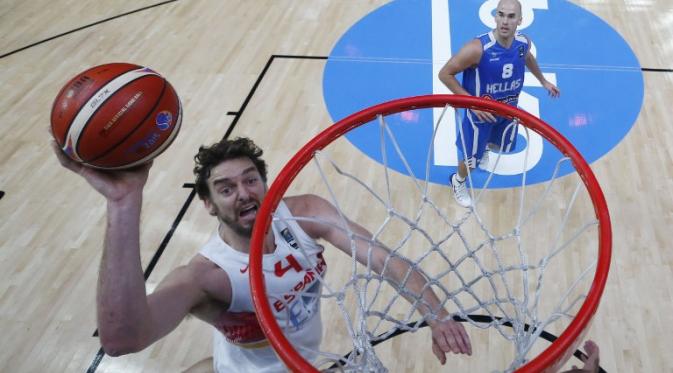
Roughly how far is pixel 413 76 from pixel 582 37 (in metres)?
1.83

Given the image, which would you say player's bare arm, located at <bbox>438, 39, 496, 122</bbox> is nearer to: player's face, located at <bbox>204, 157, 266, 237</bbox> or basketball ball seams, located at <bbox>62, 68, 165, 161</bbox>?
player's face, located at <bbox>204, 157, 266, 237</bbox>

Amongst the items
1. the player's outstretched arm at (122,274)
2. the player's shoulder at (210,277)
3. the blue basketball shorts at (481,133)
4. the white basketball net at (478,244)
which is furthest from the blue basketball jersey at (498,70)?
the player's outstretched arm at (122,274)

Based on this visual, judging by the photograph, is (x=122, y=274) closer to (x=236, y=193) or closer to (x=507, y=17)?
(x=236, y=193)

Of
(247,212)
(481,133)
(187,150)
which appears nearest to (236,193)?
(247,212)

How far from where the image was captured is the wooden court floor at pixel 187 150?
348cm

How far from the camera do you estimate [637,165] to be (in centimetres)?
446

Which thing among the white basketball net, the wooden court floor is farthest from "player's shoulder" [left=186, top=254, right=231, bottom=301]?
the wooden court floor

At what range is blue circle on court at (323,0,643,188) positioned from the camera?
4672mm

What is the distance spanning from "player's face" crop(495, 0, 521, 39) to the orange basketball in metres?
2.25

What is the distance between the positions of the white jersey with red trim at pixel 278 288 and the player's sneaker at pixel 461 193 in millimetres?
2004

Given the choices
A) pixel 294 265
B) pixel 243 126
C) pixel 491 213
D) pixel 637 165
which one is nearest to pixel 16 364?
pixel 294 265

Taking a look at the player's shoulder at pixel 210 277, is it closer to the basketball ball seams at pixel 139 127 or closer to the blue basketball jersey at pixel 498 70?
the basketball ball seams at pixel 139 127

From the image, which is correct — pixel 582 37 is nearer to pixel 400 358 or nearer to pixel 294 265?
pixel 400 358

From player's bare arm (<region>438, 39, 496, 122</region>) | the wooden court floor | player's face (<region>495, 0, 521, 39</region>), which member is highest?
player's face (<region>495, 0, 521, 39</region>)
